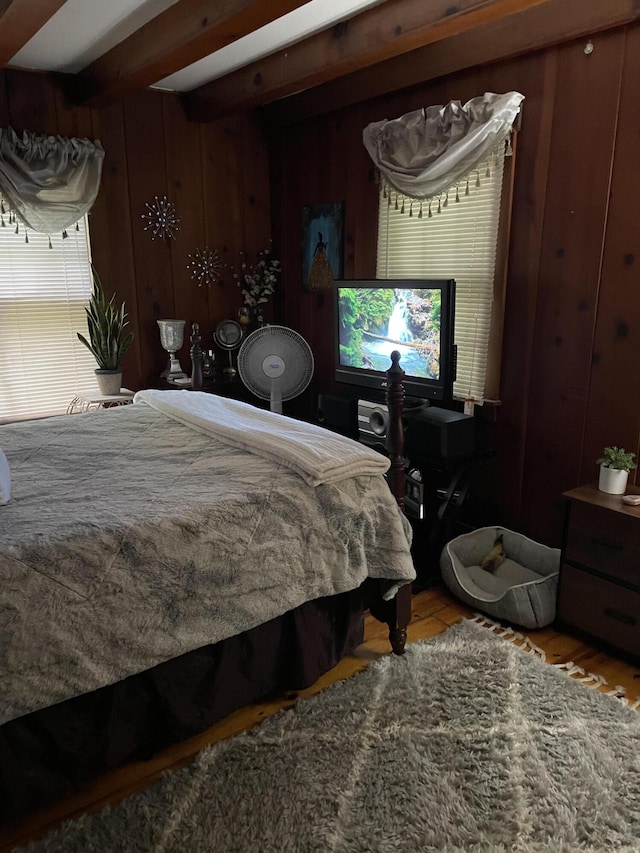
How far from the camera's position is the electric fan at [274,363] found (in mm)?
3605

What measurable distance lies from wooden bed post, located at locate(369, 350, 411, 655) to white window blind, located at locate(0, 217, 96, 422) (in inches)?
88.6

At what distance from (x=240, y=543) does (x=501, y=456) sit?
5.59 ft

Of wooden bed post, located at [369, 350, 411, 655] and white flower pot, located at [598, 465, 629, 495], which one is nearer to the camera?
wooden bed post, located at [369, 350, 411, 655]

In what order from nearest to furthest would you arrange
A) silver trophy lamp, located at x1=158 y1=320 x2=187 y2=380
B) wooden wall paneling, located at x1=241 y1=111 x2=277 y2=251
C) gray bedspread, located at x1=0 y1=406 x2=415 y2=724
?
gray bedspread, located at x1=0 y1=406 x2=415 y2=724, silver trophy lamp, located at x1=158 y1=320 x2=187 y2=380, wooden wall paneling, located at x1=241 y1=111 x2=277 y2=251

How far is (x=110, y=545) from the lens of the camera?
1683 mm

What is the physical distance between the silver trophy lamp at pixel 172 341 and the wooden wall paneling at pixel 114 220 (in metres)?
0.23

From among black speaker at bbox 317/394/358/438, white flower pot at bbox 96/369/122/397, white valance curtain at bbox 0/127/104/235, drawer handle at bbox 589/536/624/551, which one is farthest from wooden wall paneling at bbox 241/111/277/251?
drawer handle at bbox 589/536/624/551

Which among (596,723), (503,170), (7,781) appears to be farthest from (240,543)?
(503,170)

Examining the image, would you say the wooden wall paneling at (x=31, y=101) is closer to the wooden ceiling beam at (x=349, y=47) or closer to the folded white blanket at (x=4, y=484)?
the wooden ceiling beam at (x=349, y=47)

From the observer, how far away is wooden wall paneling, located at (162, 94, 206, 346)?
3902mm

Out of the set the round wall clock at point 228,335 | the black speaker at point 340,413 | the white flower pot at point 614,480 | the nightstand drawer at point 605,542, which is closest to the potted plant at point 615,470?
the white flower pot at point 614,480

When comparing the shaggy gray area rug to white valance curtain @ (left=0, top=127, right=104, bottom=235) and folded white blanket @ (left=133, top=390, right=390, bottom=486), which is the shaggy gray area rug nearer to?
folded white blanket @ (left=133, top=390, right=390, bottom=486)

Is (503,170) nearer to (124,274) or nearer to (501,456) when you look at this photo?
(501,456)

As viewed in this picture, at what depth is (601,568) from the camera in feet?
7.93
